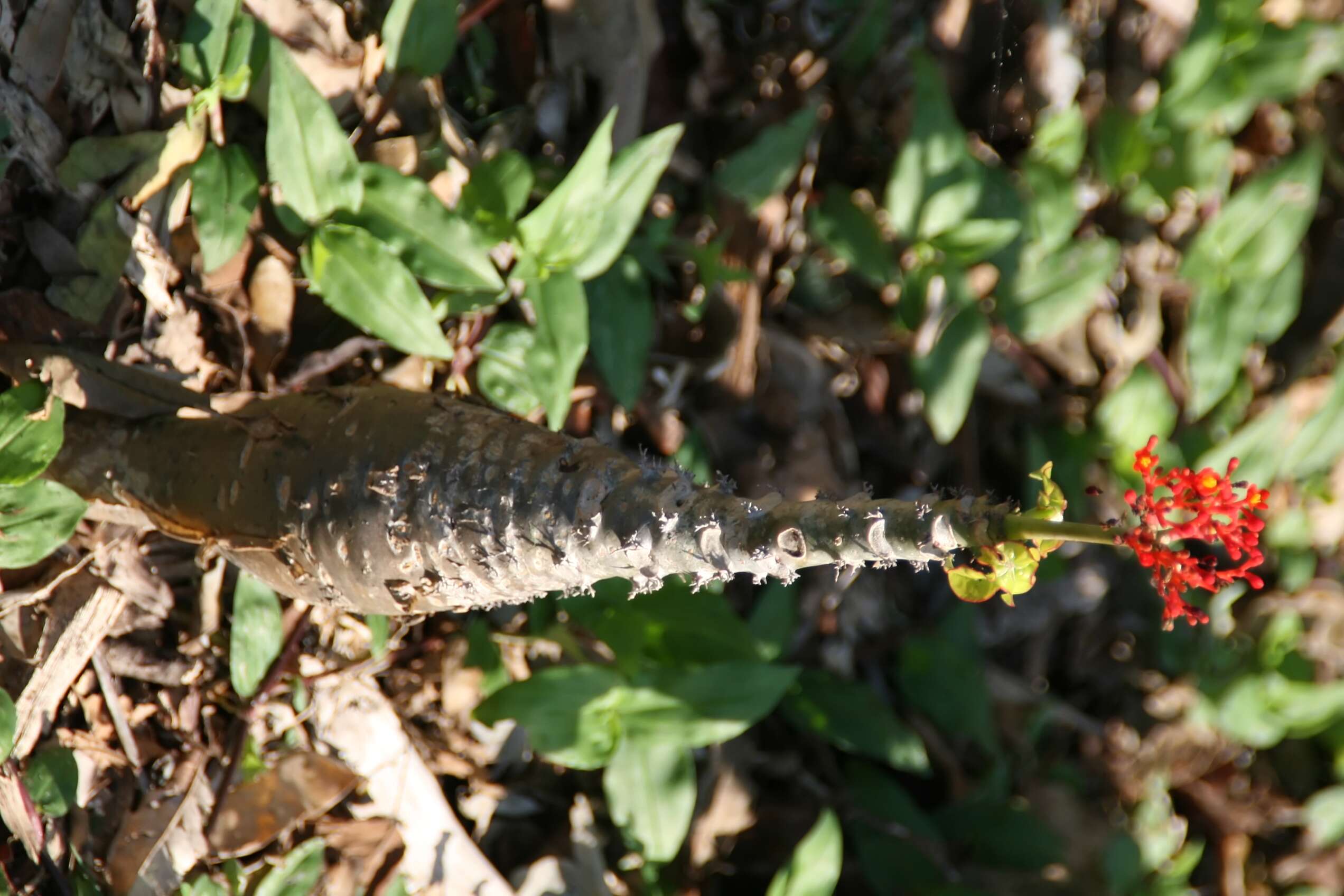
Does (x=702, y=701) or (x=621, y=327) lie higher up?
(x=621, y=327)

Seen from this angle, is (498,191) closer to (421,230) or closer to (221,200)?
(421,230)

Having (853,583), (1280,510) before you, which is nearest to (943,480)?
(853,583)

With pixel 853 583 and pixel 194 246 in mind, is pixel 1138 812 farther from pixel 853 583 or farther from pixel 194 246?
pixel 194 246

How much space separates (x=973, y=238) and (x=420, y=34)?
152 centimetres

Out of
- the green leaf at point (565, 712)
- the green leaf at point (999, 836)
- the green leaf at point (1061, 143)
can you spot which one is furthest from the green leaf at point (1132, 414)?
the green leaf at point (565, 712)

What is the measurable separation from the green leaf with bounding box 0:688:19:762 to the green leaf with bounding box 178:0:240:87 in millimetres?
1120

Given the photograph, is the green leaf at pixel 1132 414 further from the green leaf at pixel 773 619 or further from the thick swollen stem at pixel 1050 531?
the thick swollen stem at pixel 1050 531

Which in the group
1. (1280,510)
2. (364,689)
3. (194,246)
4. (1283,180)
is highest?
(194,246)

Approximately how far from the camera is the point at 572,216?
2072 millimetres

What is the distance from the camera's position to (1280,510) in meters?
3.47

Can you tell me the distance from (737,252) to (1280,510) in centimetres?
215

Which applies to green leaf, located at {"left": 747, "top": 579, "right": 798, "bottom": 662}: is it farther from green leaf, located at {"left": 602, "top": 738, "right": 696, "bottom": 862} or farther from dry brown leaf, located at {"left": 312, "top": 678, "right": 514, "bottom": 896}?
dry brown leaf, located at {"left": 312, "top": 678, "right": 514, "bottom": 896}

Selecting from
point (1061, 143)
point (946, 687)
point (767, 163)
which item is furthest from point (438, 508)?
point (1061, 143)

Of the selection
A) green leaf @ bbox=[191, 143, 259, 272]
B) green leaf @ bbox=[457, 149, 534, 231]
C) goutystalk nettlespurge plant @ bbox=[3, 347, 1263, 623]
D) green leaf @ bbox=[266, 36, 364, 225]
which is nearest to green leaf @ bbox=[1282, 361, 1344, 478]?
goutystalk nettlespurge plant @ bbox=[3, 347, 1263, 623]
